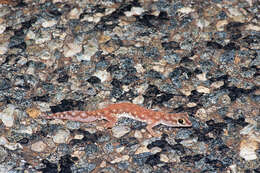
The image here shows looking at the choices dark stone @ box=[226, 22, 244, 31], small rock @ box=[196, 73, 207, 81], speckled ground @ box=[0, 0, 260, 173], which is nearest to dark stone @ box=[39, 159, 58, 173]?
speckled ground @ box=[0, 0, 260, 173]

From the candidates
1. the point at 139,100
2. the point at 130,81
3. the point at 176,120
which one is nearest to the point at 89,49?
the point at 130,81

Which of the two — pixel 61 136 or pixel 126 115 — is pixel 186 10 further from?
pixel 61 136

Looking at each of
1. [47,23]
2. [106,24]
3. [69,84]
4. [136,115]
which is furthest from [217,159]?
[47,23]

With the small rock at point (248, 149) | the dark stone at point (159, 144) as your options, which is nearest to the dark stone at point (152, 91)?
the dark stone at point (159, 144)

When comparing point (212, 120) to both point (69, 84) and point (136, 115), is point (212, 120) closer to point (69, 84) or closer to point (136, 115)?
point (136, 115)

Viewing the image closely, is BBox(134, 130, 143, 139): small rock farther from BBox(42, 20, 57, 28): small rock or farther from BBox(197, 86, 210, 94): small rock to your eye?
BBox(42, 20, 57, 28): small rock

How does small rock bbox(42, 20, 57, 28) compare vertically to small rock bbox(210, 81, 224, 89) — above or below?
above
